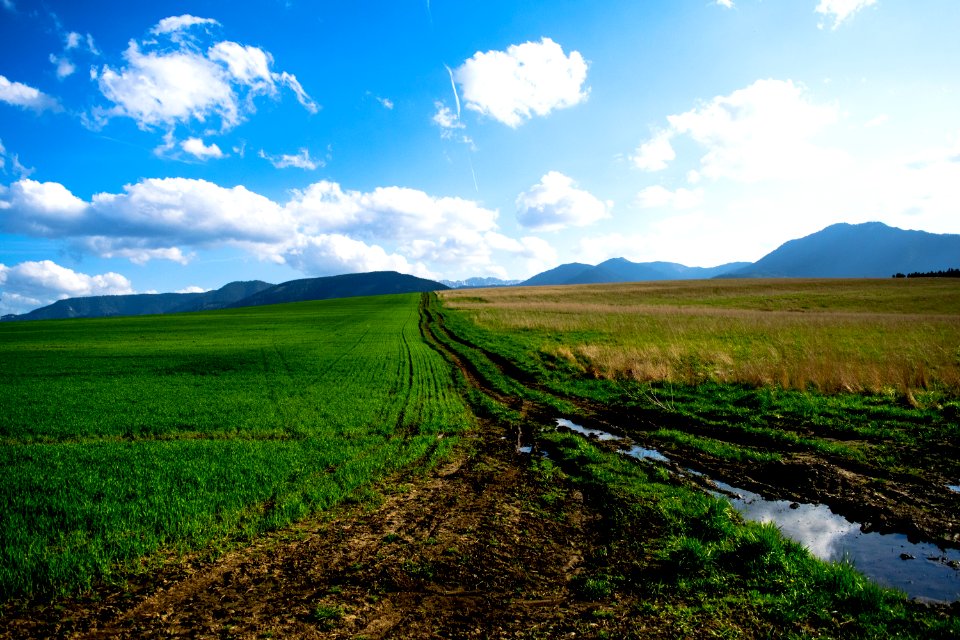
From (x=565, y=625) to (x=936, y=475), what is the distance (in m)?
9.72

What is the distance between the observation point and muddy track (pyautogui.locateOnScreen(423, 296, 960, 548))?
25.5ft

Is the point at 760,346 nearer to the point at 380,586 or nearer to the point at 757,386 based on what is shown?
the point at 757,386

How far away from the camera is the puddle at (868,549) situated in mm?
6240

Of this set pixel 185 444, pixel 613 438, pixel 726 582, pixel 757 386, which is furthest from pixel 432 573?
pixel 757 386

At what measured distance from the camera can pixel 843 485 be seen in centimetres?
920

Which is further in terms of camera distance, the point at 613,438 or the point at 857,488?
the point at 613,438

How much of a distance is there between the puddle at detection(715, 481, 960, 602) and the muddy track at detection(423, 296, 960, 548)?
295 mm

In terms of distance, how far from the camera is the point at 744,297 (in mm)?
62531

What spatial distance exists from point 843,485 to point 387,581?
9478mm

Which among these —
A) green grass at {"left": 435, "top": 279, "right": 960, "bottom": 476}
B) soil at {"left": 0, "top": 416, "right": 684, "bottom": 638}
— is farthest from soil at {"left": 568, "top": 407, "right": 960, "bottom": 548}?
soil at {"left": 0, "top": 416, "right": 684, "bottom": 638}

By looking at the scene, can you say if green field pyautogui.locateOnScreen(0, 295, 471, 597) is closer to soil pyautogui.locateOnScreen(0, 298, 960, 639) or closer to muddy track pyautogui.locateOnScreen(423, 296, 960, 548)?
soil pyautogui.locateOnScreen(0, 298, 960, 639)

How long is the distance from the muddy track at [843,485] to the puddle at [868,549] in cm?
29

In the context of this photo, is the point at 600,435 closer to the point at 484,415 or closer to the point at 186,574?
the point at 484,415

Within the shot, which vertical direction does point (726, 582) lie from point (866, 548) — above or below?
above
